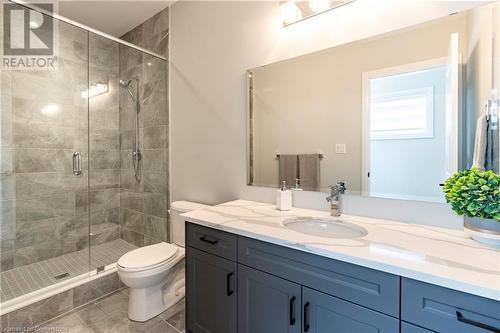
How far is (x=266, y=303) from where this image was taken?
1118 millimetres

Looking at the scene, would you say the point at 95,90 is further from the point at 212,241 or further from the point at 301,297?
the point at 301,297

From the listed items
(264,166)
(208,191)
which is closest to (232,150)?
(264,166)

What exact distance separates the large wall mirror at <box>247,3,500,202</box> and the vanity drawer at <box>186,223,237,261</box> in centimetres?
62

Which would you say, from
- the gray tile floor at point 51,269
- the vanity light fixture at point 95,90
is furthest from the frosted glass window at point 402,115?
the vanity light fixture at point 95,90

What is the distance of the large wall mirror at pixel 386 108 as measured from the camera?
1115mm

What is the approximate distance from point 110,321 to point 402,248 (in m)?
1.91

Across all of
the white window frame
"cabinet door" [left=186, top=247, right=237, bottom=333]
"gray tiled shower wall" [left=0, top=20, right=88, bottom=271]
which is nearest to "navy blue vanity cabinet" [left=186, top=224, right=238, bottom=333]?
"cabinet door" [left=186, top=247, right=237, bottom=333]

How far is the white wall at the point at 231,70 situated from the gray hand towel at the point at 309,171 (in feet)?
0.20

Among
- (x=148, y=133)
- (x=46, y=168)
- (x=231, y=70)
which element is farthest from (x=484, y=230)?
(x=46, y=168)

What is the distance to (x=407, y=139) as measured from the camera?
1.28m

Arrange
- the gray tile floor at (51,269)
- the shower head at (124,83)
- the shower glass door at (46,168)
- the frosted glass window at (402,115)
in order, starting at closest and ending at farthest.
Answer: the frosted glass window at (402,115)
the gray tile floor at (51,269)
the shower glass door at (46,168)
the shower head at (124,83)

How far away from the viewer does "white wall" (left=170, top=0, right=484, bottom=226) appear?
1.28 metres

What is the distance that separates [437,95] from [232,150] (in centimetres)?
132

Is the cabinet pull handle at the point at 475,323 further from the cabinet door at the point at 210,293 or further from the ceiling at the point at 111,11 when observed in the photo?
the ceiling at the point at 111,11
